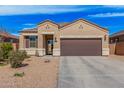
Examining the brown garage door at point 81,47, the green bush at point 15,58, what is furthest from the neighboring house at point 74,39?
the green bush at point 15,58

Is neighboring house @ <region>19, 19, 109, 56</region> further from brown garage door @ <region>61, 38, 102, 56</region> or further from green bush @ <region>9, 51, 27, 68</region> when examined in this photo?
green bush @ <region>9, 51, 27, 68</region>

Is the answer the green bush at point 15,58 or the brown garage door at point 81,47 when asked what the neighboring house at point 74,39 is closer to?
the brown garage door at point 81,47

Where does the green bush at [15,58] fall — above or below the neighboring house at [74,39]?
below

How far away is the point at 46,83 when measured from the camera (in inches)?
412

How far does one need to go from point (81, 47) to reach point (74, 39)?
143 centimetres

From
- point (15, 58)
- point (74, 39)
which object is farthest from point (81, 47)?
point (15, 58)

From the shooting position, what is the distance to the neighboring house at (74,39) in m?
31.1

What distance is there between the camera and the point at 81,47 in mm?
31578

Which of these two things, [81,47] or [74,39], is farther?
[81,47]

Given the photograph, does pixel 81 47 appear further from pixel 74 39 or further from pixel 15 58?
pixel 15 58
